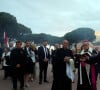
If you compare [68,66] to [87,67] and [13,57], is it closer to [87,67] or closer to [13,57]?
[87,67]

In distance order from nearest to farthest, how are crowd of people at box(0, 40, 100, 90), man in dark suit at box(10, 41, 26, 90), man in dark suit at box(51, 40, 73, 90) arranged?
crowd of people at box(0, 40, 100, 90) → man in dark suit at box(51, 40, 73, 90) → man in dark suit at box(10, 41, 26, 90)

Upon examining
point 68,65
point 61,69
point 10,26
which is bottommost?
point 61,69

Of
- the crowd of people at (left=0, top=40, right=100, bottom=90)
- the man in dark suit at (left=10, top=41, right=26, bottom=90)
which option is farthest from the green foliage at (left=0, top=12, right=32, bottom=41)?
the man in dark suit at (left=10, top=41, right=26, bottom=90)

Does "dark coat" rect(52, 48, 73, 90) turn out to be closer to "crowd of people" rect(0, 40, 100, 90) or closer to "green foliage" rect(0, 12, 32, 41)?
"crowd of people" rect(0, 40, 100, 90)

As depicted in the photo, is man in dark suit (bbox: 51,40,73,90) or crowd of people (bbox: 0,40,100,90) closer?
crowd of people (bbox: 0,40,100,90)

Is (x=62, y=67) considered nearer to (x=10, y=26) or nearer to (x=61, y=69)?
(x=61, y=69)

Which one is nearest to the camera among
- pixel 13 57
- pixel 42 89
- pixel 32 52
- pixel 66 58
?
pixel 66 58

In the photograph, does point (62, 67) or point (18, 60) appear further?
point (18, 60)

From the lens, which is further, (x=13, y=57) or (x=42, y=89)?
(x=42, y=89)

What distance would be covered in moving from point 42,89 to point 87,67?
4397 mm

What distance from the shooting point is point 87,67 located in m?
9.58

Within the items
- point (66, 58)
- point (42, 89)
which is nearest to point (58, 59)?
point (66, 58)

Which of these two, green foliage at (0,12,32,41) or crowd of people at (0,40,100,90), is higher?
green foliage at (0,12,32,41)

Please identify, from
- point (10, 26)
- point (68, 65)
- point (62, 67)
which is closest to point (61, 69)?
point (62, 67)
